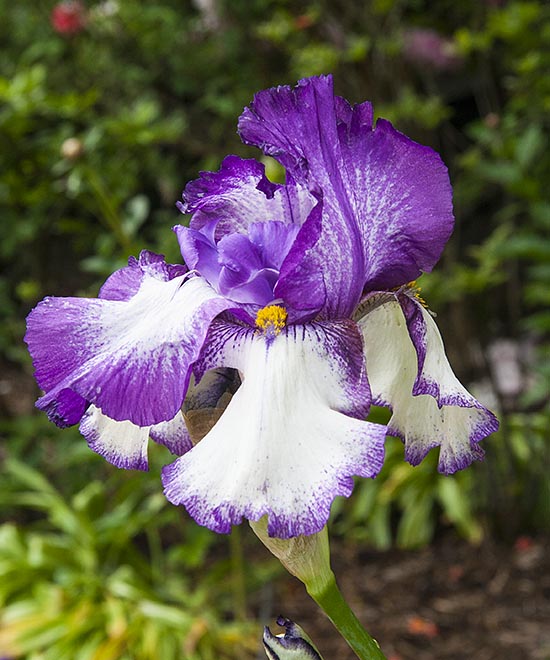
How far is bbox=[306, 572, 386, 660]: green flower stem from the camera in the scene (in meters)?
0.50

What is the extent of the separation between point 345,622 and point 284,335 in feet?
0.60

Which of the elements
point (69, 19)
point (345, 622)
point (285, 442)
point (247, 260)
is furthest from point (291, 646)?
point (69, 19)

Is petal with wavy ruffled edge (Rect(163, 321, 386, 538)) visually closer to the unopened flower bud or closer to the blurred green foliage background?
the unopened flower bud

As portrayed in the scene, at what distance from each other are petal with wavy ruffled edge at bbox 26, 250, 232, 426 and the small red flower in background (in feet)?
9.01

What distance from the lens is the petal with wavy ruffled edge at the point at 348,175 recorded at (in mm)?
512

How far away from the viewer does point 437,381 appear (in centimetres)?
51

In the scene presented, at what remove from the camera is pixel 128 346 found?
481 millimetres

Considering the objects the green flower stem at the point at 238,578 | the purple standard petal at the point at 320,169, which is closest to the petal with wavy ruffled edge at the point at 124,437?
the purple standard petal at the point at 320,169

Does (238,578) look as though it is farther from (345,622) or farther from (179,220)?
(345,622)

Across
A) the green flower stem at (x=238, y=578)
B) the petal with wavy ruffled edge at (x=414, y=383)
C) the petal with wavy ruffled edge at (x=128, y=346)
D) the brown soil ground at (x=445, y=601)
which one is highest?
the petal with wavy ruffled edge at (x=128, y=346)

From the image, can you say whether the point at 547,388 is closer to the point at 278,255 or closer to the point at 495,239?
the point at 495,239

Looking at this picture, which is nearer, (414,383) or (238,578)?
(414,383)

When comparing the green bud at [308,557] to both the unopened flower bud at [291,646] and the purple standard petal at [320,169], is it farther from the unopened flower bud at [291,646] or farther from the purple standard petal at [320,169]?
the purple standard petal at [320,169]

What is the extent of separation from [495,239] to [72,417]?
92.2 inches
